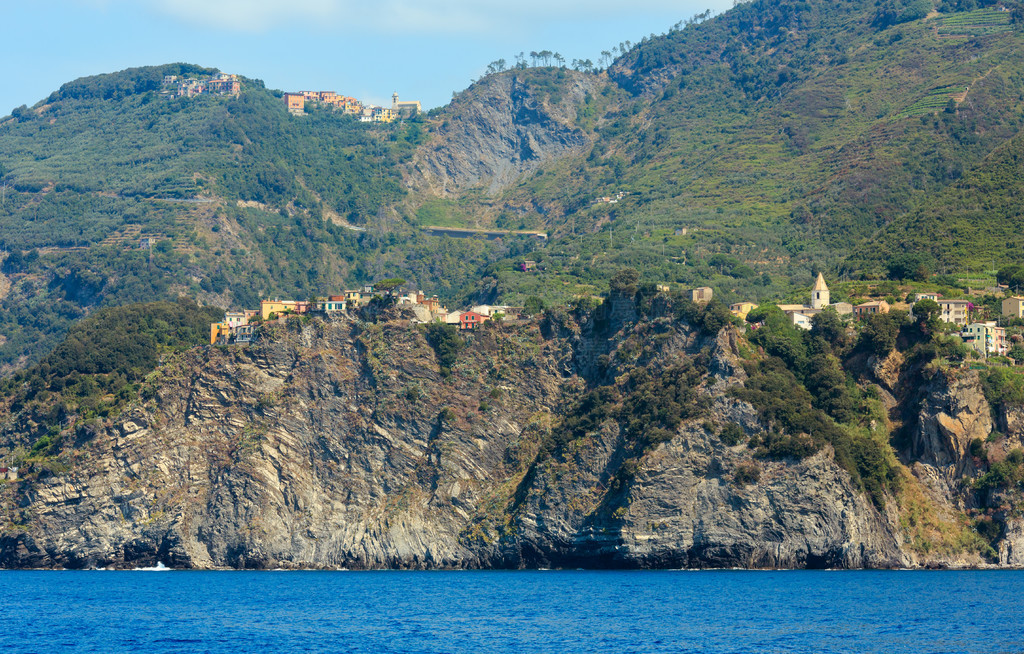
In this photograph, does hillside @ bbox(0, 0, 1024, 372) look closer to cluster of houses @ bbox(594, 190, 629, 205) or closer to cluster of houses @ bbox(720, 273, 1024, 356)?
cluster of houses @ bbox(594, 190, 629, 205)

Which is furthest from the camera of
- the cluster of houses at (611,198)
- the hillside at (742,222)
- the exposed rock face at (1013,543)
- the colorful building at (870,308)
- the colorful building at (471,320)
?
the cluster of houses at (611,198)

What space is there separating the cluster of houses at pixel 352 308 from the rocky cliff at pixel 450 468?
276 centimetres

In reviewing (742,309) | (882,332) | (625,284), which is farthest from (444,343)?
(882,332)

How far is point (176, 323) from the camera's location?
13288cm

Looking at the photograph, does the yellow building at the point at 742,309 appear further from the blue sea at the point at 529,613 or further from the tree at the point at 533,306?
the blue sea at the point at 529,613

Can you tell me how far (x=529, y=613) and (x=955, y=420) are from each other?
39672mm

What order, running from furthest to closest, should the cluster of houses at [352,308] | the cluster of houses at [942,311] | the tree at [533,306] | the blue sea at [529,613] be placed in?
the tree at [533,306] → the cluster of houses at [352,308] → the cluster of houses at [942,311] → the blue sea at [529,613]

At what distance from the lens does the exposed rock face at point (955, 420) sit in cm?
9844

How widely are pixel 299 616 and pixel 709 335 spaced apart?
1698 inches

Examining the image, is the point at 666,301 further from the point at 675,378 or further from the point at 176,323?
the point at 176,323

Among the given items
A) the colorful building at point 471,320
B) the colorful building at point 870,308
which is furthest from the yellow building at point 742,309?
the colorful building at point 471,320

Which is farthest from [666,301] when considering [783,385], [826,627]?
[826,627]

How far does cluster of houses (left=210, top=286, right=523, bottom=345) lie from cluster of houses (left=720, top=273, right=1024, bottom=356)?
20.1 metres

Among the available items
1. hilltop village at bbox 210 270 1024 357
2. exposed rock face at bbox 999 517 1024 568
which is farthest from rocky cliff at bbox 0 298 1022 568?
hilltop village at bbox 210 270 1024 357
